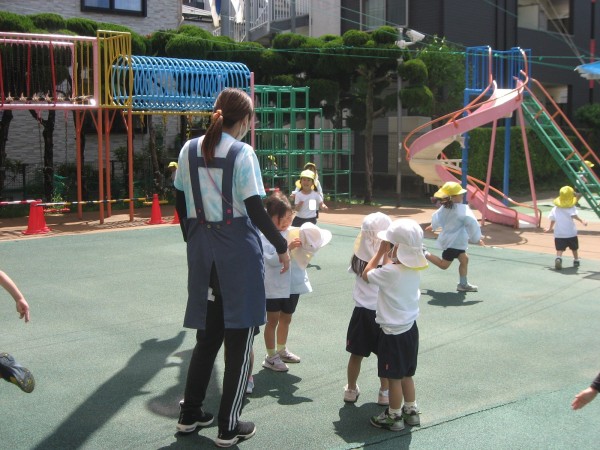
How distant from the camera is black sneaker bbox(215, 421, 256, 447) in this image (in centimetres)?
440

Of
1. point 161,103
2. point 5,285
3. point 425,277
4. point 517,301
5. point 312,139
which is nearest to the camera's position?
point 5,285

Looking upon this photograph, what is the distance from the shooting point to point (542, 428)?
4875 mm

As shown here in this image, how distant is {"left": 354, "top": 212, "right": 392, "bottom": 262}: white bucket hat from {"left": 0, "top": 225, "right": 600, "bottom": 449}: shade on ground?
1073mm

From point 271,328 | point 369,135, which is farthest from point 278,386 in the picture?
point 369,135

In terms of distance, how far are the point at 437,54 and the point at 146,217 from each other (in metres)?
9.98

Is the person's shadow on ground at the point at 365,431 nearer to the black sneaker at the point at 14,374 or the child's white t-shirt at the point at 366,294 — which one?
the child's white t-shirt at the point at 366,294

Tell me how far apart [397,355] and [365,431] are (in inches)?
20.9

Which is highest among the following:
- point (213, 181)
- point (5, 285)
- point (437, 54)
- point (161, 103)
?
point (437, 54)

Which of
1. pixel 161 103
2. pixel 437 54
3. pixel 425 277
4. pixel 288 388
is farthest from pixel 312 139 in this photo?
pixel 288 388

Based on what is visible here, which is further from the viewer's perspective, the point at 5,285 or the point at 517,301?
the point at 517,301

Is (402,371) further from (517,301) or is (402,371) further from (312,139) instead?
(312,139)

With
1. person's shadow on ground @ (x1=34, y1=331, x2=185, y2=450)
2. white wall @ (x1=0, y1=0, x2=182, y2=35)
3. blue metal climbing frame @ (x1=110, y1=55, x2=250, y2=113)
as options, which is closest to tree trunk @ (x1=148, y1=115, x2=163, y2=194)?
blue metal climbing frame @ (x1=110, y1=55, x2=250, y2=113)

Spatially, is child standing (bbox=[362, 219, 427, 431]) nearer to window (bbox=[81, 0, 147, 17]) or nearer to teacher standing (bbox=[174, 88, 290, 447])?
teacher standing (bbox=[174, 88, 290, 447])

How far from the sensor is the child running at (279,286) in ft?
18.6
